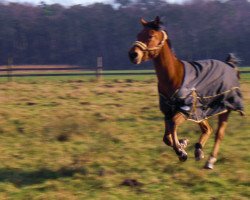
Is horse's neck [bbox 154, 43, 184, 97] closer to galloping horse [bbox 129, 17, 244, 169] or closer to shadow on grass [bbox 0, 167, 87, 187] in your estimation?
galloping horse [bbox 129, 17, 244, 169]

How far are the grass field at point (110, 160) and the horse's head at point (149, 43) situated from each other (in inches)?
60.5

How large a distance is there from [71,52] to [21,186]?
54.2m

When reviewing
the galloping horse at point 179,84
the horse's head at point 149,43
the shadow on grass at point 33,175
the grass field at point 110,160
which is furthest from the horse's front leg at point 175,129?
the shadow on grass at point 33,175

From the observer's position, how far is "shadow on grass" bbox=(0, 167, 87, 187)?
20.6ft

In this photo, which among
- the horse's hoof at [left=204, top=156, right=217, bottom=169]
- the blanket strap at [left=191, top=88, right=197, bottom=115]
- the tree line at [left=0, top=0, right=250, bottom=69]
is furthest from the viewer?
the tree line at [left=0, top=0, right=250, bottom=69]

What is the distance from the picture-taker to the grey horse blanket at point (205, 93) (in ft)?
20.7

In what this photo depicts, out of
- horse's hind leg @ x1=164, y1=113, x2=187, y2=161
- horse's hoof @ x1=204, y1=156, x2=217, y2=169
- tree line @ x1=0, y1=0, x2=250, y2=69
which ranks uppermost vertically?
tree line @ x1=0, y1=0, x2=250, y2=69

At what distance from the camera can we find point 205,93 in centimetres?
669

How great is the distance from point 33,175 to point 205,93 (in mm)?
2544

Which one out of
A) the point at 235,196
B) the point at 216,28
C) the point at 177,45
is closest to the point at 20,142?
the point at 235,196

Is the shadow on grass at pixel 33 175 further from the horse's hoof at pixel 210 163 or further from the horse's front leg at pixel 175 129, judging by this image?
the horse's hoof at pixel 210 163

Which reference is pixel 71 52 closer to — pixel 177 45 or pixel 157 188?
pixel 177 45

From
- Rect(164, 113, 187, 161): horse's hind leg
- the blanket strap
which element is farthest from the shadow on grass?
the blanket strap

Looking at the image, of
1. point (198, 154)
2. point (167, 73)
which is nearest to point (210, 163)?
point (198, 154)
